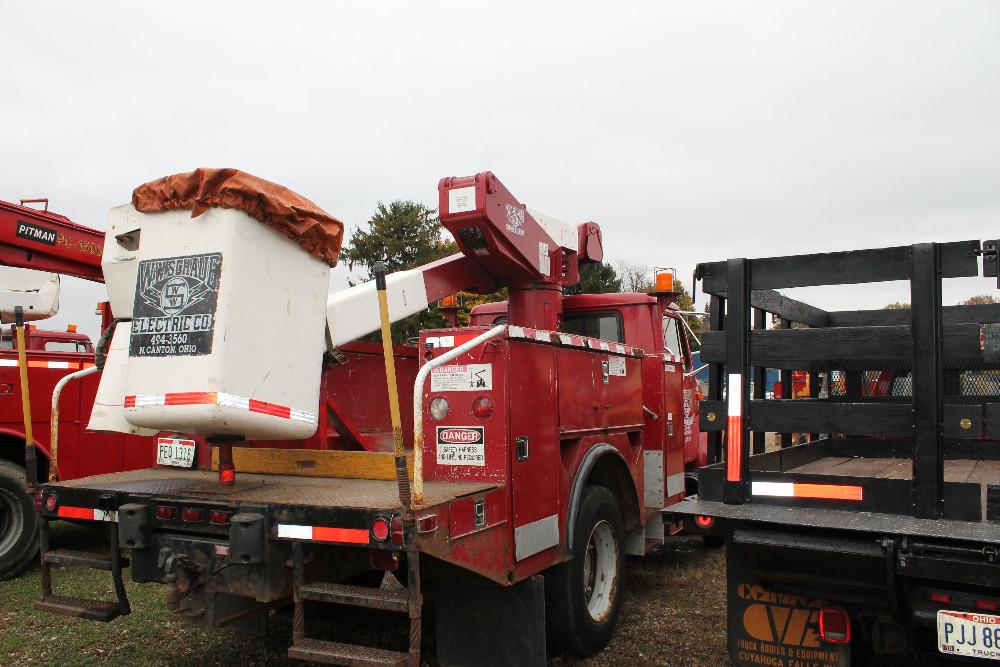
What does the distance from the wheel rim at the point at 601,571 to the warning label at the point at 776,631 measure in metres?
1.30

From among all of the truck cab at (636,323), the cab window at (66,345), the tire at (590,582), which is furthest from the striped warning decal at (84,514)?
the cab window at (66,345)

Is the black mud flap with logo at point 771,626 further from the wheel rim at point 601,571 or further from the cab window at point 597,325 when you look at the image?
the cab window at point 597,325

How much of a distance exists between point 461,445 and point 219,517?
123 centimetres

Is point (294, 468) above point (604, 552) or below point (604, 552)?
above

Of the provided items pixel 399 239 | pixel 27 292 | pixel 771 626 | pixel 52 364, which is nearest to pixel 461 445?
pixel 771 626

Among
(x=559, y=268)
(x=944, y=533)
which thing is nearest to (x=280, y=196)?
(x=559, y=268)

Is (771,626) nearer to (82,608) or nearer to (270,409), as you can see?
(270,409)

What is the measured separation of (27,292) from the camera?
306 inches

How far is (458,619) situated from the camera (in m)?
4.39

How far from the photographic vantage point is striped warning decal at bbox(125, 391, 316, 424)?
3660mm

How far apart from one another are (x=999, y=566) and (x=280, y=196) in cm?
348

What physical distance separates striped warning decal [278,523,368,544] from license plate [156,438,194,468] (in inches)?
70.6

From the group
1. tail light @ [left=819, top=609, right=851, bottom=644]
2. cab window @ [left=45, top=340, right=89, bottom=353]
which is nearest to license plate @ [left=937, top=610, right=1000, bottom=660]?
tail light @ [left=819, top=609, right=851, bottom=644]

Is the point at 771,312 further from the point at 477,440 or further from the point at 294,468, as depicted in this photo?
the point at 294,468
